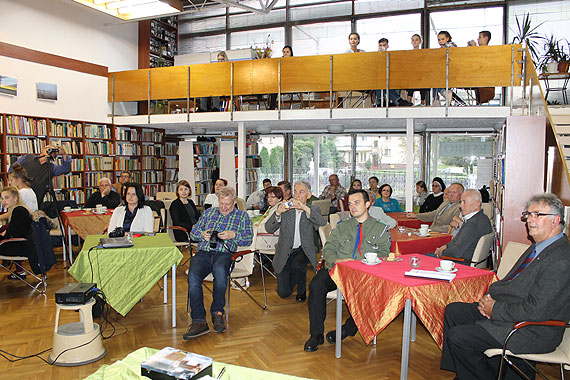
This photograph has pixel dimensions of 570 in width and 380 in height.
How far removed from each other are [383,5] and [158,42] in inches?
248

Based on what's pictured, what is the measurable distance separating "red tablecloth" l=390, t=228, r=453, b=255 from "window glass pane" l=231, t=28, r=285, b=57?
29.7 feet

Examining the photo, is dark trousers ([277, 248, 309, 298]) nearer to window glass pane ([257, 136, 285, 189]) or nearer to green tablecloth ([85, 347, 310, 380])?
green tablecloth ([85, 347, 310, 380])

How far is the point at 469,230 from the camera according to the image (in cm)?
443

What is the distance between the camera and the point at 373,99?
8.56 meters

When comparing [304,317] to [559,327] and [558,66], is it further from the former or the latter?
[558,66]

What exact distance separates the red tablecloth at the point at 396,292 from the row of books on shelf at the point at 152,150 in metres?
8.96

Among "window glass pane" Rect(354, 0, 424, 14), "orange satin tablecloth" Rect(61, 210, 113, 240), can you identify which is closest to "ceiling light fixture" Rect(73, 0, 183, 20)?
"window glass pane" Rect(354, 0, 424, 14)

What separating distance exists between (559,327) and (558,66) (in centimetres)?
711

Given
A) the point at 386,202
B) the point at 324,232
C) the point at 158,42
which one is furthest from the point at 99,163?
the point at 324,232

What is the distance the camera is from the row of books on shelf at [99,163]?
9805mm

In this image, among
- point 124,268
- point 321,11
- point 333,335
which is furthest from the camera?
point 321,11

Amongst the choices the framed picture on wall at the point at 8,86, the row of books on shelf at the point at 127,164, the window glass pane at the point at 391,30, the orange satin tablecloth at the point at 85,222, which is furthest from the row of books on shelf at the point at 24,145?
the window glass pane at the point at 391,30

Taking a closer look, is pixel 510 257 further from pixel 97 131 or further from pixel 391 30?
pixel 391 30

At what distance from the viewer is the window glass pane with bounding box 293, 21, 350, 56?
12.1m
